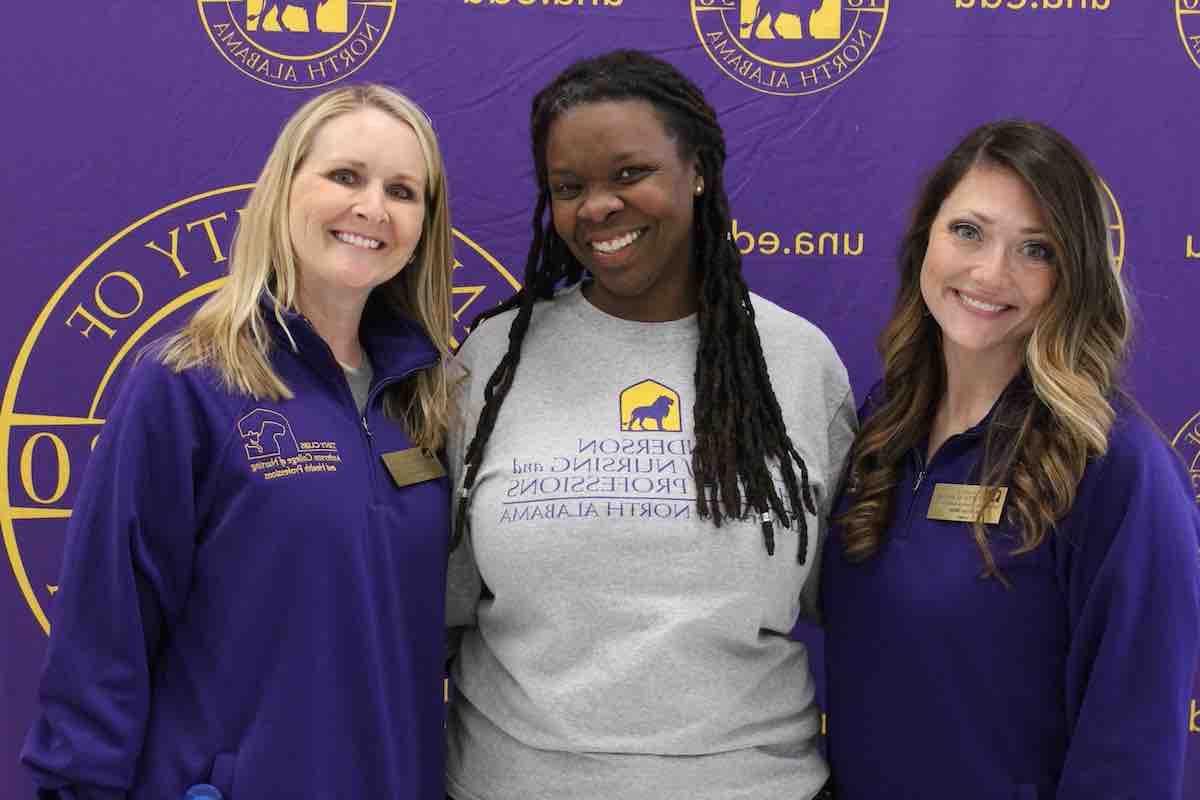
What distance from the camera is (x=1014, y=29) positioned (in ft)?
6.63

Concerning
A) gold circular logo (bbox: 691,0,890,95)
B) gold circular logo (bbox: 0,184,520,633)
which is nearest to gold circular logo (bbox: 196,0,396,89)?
gold circular logo (bbox: 0,184,520,633)

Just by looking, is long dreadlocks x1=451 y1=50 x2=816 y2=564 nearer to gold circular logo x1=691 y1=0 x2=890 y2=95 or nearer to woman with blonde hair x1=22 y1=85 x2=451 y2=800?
woman with blonde hair x1=22 y1=85 x2=451 y2=800

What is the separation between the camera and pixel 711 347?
65.2 inches

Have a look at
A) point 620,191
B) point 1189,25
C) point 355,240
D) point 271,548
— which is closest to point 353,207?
point 355,240

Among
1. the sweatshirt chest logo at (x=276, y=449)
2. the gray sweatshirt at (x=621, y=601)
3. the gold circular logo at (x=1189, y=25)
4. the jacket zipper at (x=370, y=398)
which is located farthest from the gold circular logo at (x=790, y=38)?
the sweatshirt chest logo at (x=276, y=449)

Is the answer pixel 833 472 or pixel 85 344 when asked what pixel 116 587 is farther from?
pixel 833 472

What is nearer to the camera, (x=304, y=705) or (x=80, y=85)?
(x=304, y=705)

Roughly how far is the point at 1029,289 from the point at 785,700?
641 mm

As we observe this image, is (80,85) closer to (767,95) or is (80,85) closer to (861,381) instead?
(767,95)

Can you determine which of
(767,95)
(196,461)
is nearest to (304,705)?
(196,461)

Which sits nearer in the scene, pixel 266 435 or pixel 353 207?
pixel 266 435

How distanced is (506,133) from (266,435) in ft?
2.80

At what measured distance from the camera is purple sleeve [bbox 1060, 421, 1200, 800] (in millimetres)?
1360

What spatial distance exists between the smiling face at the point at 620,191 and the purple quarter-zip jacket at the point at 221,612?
0.41m
